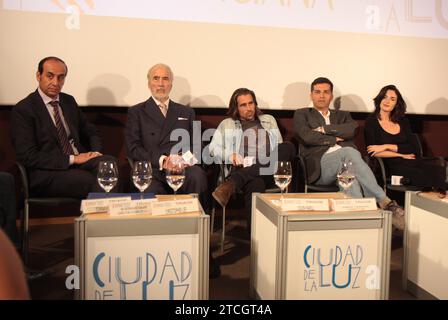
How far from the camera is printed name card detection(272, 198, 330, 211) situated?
2047 mm

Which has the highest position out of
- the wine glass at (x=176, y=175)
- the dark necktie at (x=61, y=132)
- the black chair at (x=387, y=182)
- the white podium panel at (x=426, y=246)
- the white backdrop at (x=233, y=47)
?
the white backdrop at (x=233, y=47)

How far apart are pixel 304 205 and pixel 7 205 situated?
158 centimetres

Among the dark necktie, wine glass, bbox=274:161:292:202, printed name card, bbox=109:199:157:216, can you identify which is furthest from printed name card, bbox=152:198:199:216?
the dark necktie

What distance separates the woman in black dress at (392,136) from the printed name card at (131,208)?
2.37 meters

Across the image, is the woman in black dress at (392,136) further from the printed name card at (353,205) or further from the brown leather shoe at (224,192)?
the printed name card at (353,205)

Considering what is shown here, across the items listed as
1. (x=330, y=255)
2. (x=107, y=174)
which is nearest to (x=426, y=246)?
(x=330, y=255)

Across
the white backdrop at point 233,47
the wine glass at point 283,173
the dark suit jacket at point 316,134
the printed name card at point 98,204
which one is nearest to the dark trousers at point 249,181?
the dark suit jacket at point 316,134

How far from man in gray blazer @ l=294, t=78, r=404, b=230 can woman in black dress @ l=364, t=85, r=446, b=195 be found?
0.81 feet

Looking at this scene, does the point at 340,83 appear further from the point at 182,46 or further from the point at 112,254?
the point at 112,254

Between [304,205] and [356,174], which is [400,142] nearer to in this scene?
[356,174]

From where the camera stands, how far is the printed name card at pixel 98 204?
191 centimetres

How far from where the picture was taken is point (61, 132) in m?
3.21

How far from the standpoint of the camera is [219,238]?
12.1ft

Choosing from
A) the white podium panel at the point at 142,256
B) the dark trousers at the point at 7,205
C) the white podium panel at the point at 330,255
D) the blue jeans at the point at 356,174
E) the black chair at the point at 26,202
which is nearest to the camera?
the white podium panel at the point at 142,256
